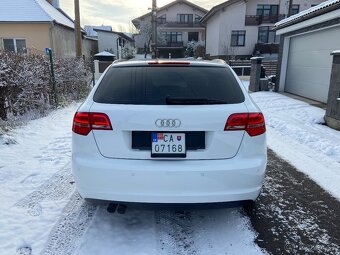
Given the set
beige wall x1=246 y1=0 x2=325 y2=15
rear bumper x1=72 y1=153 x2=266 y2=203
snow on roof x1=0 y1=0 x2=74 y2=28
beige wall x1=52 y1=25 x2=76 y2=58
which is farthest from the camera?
beige wall x1=246 y1=0 x2=325 y2=15

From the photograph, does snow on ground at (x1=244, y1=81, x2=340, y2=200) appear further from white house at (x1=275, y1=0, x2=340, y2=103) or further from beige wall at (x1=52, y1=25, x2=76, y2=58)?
beige wall at (x1=52, y1=25, x2=76, y2=58)

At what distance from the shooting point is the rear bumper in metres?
2.56

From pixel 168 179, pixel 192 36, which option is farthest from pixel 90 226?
pixel 192 36

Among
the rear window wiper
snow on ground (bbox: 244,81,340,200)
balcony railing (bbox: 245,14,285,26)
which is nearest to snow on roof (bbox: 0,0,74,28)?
snow on ground (bbox: 244,81,340,200)

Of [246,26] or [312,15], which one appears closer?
[312,15]

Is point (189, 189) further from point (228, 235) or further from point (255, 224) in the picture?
point (255, 224)

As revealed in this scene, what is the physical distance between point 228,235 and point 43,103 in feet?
23.0

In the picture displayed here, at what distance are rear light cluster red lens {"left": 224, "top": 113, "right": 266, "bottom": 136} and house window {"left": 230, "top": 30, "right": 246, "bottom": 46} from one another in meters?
32.8

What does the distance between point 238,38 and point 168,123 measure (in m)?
34.1

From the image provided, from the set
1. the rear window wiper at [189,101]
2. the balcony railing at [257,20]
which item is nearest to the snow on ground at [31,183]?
the rear window wiper at [189,101]

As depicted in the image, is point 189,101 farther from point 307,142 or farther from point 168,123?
point 307,142

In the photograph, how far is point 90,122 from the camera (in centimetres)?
268

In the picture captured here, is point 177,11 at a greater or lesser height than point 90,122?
greater

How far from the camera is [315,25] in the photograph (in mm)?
11078
